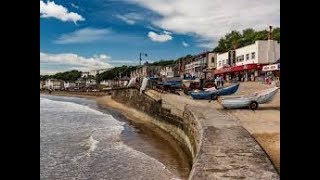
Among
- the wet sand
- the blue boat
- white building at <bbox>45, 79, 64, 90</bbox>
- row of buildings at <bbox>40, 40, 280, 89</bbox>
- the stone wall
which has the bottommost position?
the wet sand

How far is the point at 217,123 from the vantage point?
17.7m

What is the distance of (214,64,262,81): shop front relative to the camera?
53.8 m

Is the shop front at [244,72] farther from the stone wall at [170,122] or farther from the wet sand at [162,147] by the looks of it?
the wet sand at [162,147]

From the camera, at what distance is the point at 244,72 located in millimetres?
56844

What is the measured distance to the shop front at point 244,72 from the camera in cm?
5383

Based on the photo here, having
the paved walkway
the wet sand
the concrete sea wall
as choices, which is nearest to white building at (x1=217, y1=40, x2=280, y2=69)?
the wet sand

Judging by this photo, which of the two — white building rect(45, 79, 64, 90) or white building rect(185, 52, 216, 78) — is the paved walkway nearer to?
white building rect(185, 52, 216, 78)

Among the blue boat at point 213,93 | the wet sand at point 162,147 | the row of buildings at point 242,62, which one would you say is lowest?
the wet sand at point 162,147

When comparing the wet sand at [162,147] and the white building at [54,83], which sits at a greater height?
the white building at [54,83]

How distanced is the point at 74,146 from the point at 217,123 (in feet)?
29.1

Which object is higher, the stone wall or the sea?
the stone wall

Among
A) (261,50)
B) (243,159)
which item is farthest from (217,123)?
(261,50)

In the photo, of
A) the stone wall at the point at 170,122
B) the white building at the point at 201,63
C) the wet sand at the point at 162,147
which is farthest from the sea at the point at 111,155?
the white building at the point at 201,63
